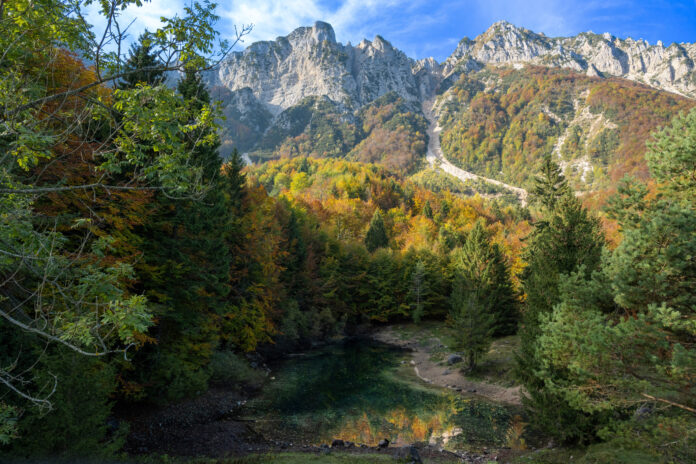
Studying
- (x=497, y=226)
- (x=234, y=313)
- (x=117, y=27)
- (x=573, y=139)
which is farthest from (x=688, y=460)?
(x=573, y=139)

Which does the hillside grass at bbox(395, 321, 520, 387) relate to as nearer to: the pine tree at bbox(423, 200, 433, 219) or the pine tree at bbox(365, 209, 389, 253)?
the pine tree at bbox(365, 209, 389, 253)

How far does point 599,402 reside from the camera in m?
8.88

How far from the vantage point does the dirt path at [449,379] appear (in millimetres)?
22909

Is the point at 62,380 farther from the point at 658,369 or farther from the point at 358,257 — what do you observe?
the point at 358,257

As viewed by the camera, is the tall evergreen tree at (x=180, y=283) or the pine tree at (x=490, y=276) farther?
the pine tree at (x=490, y=276)

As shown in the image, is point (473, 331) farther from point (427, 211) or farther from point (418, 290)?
point (427, 211)

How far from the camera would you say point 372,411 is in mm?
20516

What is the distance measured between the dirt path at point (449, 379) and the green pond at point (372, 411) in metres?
1.11

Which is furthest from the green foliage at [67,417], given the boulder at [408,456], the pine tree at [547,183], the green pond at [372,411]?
the pine tree at [547,183]

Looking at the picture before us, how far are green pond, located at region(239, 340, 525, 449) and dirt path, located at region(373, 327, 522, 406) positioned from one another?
3.63 ft

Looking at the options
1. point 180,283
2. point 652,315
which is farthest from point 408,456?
point 180,283

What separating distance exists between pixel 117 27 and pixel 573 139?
225 meters

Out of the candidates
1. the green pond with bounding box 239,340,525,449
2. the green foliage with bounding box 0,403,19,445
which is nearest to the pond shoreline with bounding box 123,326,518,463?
the green pond with bounding box 239,340,525,449

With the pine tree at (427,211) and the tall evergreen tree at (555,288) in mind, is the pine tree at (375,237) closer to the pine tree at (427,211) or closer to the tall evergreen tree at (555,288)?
the pine tree at (427,211)
